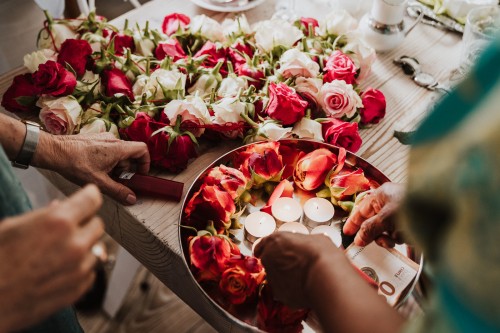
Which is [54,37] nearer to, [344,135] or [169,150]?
[169,150]

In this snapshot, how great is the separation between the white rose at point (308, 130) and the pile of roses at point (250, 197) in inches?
2.6

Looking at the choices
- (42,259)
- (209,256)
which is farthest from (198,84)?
(42,259)

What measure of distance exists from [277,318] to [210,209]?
0.76 feet

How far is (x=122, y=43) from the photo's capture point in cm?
120

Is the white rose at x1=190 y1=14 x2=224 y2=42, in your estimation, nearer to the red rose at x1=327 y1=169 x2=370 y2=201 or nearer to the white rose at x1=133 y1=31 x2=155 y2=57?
the white rose at x1=133 y1=31 x2=155 y2=57

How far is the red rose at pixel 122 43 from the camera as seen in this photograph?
1189 mm

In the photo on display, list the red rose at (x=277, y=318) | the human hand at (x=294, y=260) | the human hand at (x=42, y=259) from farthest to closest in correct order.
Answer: the red rose at (x=277, y=318)
the human hand at (x=294, y=260)
the human hand at (x=42, y=259)

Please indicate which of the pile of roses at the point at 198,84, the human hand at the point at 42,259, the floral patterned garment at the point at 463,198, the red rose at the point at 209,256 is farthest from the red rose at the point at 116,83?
the floral patterned garment at the point at 463,198

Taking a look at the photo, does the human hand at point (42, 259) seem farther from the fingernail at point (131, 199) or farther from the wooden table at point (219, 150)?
the fingernail at point (131, 199)

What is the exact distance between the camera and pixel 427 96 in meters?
1.24

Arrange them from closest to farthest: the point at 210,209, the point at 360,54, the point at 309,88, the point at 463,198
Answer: the point at 463,198, the point at 210,209, the point at 309,88, the point at 360,54

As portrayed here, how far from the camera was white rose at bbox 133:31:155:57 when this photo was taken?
120 centimetres

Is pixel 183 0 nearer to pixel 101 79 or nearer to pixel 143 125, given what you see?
pixel 101 79

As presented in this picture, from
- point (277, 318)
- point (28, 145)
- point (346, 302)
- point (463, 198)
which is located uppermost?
point (463, 198)
